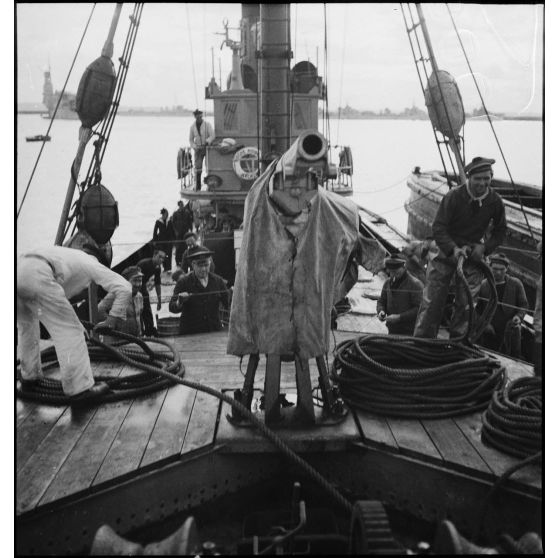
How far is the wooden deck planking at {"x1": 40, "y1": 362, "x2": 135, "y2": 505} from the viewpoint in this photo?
3.33 m

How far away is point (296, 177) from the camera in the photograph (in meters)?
3.42

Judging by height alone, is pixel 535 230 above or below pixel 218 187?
below

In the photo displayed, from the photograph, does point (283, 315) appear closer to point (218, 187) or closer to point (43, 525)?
point (43, 525)

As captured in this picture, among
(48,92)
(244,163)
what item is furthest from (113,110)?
(244,163)

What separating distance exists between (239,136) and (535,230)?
31.6 feet

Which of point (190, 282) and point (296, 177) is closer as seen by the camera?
point (296, 177)

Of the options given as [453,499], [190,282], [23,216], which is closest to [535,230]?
[190,282]

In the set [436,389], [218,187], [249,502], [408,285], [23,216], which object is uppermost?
[218,187]

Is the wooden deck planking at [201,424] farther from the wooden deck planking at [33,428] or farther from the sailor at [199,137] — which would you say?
the sailor at [199,137]

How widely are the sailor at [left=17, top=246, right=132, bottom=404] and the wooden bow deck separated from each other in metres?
0.26

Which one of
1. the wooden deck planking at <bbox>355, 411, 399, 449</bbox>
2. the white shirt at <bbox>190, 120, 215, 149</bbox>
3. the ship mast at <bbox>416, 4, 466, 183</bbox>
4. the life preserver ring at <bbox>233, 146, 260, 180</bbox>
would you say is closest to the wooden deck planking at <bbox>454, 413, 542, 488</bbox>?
the wooden deck planking at <bbox>355, 411, 399, 449</bbox>

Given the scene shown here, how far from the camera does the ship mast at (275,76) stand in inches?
275

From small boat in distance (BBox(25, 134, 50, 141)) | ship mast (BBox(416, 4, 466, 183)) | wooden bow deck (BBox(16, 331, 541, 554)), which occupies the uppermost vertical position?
ship mast (BBox(416, 4, 466, 183))

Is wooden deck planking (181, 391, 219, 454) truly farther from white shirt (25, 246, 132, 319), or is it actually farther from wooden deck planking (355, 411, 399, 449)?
wooden deck planking (355, 411, 399, 449)
